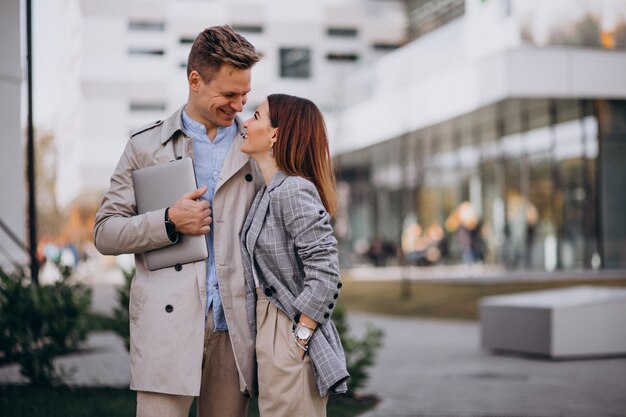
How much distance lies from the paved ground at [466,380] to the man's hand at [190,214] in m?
4.92

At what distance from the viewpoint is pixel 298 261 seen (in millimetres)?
3486

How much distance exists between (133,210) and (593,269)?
24.4 metres

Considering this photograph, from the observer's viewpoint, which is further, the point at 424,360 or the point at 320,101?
the point at 320,101

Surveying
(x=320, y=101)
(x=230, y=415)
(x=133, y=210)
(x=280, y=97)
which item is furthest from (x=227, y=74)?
(x=320, y=101)

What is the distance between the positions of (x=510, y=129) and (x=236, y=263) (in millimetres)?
28468

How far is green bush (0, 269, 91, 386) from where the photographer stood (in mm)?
8773

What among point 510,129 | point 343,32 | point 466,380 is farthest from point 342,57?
point 466,380

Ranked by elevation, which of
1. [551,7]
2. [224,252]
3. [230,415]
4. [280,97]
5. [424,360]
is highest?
[551,7]

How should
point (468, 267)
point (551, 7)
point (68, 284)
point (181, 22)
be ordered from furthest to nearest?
point (468, 267) → point (551, 7) → point (181, 22) → point (68, 284)

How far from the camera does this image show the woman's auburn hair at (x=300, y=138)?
3.47 meters

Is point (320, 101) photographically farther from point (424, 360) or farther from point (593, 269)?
point (424, 360)

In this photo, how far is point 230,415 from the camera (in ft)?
11.8

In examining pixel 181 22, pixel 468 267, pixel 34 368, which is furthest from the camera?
pixel 468 267

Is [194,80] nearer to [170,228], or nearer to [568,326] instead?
[170,228]
